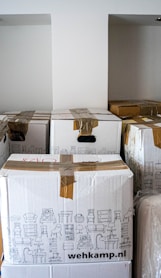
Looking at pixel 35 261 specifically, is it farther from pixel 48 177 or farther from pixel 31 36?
pixel 31 36

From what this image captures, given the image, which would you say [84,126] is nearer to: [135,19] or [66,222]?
[66,222]

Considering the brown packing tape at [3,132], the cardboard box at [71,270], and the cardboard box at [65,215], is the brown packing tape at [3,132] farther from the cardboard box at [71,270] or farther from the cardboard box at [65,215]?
the cardboard box at [71,270]

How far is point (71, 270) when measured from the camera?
1.15 metres

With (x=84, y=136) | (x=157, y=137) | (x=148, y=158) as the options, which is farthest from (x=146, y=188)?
(x=84, y=136)

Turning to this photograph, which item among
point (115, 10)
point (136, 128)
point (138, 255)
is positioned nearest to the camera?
point (138, 255)

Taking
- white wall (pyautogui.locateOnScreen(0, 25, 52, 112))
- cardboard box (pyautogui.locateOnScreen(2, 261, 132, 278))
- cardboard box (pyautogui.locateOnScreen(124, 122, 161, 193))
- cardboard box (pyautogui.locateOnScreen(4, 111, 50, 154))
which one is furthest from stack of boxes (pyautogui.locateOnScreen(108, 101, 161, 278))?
white wall (pyautogui.locateOnScreen(0, 25, 52, 112))

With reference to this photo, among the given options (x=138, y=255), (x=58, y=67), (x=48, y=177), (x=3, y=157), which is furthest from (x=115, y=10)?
(x=138, y=255)

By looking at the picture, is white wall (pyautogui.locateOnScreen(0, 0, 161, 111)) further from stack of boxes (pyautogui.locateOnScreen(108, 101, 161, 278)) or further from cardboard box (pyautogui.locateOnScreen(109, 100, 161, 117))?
stack of boxes (pyautogui.locateOnScreen(108, 101, 161, 278))

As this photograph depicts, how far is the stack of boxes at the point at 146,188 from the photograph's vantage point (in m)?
1.20

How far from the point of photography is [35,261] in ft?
3.74

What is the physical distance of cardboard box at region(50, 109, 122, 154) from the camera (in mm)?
1615

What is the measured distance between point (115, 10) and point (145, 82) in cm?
82

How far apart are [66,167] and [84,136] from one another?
42 cm

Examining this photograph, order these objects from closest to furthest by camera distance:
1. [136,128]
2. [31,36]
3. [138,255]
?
[138,255] → [136,128] → [31,36]
